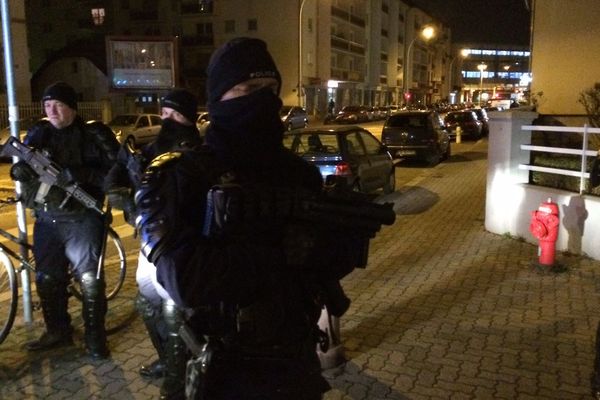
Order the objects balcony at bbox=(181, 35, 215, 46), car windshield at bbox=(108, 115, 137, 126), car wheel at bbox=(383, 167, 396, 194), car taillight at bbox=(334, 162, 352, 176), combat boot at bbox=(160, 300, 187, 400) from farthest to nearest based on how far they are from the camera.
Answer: balcony at bbox=(181, 35, 215, 46), car windshield at bbox=(108, 115, 137, 126), car wheel at bbox=(383, 167, 396, 194), car taillight at bbox=(334, 162, 352, 176), combat boot at bbox=(160, 300, 187, 400)

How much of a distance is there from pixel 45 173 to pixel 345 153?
22.4ft

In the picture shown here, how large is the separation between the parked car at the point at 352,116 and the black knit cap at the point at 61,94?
40.7 meters

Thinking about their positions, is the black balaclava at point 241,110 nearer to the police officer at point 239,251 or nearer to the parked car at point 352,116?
the police officer at point 239,251

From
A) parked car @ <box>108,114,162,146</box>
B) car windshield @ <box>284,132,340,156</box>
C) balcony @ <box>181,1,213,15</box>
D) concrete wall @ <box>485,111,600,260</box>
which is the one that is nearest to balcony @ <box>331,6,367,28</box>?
balcony @ <box>181,1,213,15</box>

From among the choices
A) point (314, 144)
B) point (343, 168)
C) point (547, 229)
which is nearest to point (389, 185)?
point (314, 144)

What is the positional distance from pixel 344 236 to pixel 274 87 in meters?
0.57

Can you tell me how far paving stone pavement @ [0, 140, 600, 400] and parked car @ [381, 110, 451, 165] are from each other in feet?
34.9

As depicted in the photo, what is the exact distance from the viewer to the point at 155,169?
1953mm

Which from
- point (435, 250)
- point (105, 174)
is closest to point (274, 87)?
point (105, 174)

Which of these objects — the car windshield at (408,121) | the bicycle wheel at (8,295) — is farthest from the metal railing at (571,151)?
the car windshield at (408,121)

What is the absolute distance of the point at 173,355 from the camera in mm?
3117

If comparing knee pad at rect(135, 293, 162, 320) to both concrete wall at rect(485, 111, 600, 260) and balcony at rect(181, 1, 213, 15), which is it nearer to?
concrete wall at rect(485, 111, 600, 260)

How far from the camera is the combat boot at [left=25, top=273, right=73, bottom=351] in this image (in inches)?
172

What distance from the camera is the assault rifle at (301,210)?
180 cm
